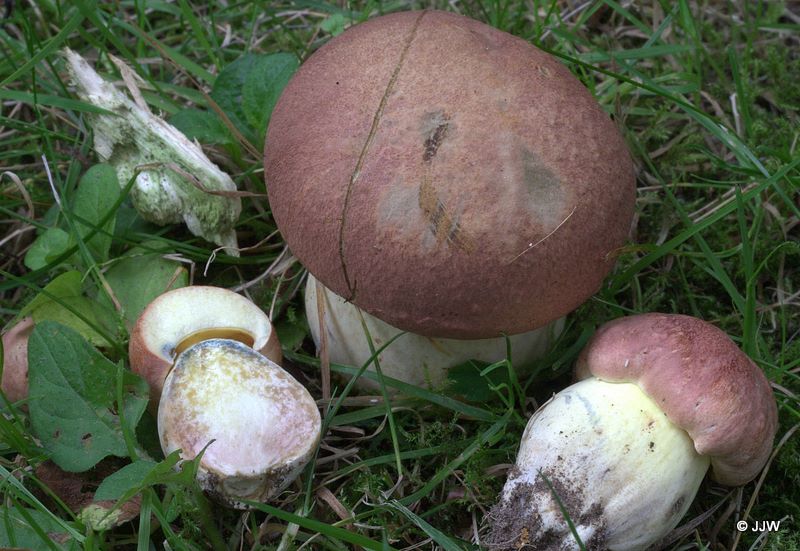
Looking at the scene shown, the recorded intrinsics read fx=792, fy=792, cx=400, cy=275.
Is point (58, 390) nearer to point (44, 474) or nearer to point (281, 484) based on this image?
point (44, 474)

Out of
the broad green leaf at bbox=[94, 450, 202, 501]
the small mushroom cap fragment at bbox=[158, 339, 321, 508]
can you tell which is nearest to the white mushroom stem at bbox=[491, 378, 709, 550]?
the small mushroom cap fragment at bbox=[158, 339, 321, 508]

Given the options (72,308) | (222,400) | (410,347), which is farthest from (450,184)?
(72,308)

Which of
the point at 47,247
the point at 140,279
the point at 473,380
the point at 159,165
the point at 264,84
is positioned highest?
the point at 264,84

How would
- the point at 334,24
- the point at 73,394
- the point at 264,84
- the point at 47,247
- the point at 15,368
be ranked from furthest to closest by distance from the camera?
the point at 334,24, the point at 264,84, the point at 47,247, the point at 15,368, the point at 73,394

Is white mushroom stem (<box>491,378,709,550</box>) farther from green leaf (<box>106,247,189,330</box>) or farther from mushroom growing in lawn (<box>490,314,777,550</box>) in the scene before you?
green leaf (<box>106,247,189,330</box>)

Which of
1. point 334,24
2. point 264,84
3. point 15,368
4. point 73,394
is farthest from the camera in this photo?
point 334,24

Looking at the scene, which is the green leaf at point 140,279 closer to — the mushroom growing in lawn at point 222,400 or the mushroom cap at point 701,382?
the mushroom growing in lawn at point 222,400

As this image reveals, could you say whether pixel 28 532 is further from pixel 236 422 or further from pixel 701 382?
pixel 701 382
